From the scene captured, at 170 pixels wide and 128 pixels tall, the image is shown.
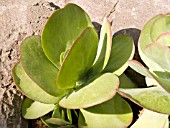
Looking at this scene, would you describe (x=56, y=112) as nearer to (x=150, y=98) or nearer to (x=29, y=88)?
(x=29, y=88)

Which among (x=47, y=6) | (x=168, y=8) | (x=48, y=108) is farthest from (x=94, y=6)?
(x=48, y=108)

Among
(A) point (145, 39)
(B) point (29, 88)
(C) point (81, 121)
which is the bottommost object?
(C) point (81, 121)

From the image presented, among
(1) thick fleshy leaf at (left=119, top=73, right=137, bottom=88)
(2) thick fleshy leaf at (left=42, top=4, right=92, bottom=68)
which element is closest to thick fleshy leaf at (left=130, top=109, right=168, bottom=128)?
(1) thick fleshy leaf at (left=119, top=73, right=137, bottom=88)

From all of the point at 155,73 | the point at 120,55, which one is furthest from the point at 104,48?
the point at 155,73

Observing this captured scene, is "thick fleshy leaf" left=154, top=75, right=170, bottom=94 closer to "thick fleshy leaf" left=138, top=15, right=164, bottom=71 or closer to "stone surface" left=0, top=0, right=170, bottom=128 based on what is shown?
"thick fleshy leaf" left=138, top=15, right=164, bottom=71

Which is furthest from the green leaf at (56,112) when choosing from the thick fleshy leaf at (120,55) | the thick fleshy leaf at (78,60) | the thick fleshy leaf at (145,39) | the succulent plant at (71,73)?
the thick fleshy leaf at (145,39)

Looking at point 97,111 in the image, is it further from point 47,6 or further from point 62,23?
point 47,6

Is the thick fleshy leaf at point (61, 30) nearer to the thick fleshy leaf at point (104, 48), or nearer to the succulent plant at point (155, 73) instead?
the thick fleshy leaf at point (104, 48)
